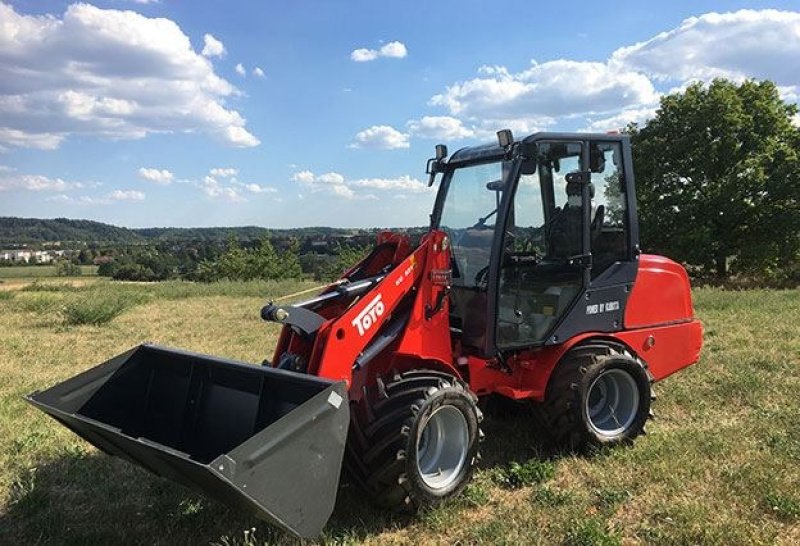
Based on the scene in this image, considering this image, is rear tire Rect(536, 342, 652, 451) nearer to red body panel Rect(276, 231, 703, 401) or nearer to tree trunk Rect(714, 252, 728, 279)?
red body panel Rect(276, 231, 703, 401)

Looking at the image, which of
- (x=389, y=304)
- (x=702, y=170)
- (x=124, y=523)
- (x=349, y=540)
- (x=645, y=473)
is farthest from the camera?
(x=702, y=170)

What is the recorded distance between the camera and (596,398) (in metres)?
5.73

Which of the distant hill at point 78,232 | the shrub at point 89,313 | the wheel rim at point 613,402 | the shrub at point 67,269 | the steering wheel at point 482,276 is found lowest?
the wheel rim at point 613,402

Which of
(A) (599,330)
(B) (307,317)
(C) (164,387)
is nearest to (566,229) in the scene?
(A) (599,330)

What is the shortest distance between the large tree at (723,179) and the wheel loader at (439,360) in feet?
76.4

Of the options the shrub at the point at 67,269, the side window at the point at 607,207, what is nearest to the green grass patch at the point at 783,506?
the side window at the point at 607,207

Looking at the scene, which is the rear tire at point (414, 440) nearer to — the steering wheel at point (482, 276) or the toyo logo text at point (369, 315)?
the toyo logo text at point (369, 315)

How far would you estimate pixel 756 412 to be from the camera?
634 cm

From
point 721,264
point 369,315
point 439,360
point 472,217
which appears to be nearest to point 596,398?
point 439,360

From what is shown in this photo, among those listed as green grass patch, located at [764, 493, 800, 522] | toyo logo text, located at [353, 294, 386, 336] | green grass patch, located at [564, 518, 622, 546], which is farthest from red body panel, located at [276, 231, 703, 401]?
green grass patch, located at [764, 493, 800, 522]

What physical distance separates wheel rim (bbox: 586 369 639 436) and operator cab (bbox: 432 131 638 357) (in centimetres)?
43

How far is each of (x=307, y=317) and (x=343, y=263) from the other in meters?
33.2

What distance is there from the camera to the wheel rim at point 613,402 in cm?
559

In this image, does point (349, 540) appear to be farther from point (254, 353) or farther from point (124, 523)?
point (254, 353)
